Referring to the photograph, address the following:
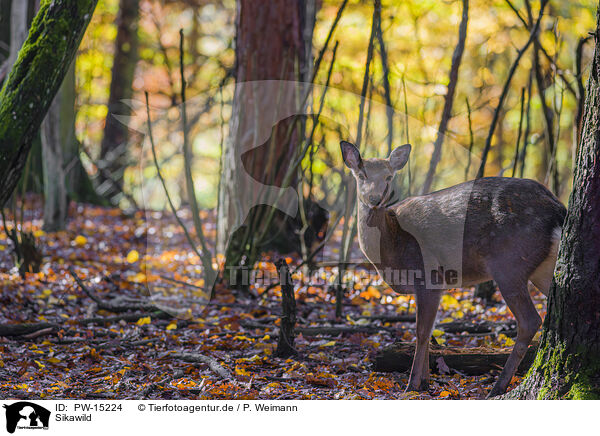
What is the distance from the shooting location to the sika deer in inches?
187

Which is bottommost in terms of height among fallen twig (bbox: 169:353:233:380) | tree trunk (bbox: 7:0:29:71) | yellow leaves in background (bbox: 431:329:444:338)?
fallen twig (bbox: 169:353:233:380)

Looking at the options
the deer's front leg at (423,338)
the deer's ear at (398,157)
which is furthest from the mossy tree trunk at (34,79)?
the deer's front leg at (423,338)

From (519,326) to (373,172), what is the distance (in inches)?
64.1

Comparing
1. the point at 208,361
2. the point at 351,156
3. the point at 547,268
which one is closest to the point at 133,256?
the point at 208,361

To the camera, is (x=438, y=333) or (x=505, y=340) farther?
(x=438, y=333)

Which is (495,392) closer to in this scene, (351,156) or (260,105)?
(351,156)

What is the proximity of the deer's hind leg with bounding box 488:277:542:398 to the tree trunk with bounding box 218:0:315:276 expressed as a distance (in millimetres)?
4212

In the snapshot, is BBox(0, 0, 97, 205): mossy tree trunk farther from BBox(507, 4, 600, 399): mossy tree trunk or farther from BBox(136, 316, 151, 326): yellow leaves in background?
BBox(507, 4, 600, 399): mossy tree trunk

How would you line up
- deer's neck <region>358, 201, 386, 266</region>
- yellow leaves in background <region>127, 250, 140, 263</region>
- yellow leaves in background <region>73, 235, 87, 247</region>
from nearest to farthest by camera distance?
deer's neck <region>358, 201, 386, 266</region> → yellow leaves in background <region>127, 250, 140, 263</region> → yellow leaves in background <region>73, 235, 87, 247</region>

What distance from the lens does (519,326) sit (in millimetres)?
4707

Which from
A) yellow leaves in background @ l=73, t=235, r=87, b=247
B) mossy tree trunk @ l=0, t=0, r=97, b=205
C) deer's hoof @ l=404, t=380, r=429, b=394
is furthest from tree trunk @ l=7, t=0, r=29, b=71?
deer's hoof @ l=404, t=380, r=429, b=394

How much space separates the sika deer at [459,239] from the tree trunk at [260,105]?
127 inches
